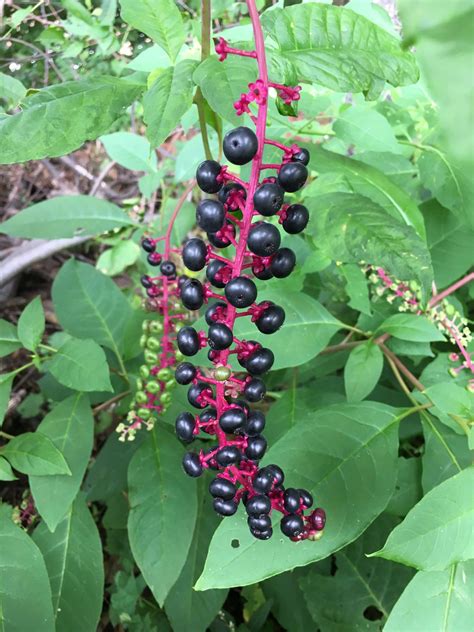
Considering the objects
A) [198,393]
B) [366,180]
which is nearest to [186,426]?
[198,393]

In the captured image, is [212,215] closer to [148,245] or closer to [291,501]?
[291,501]

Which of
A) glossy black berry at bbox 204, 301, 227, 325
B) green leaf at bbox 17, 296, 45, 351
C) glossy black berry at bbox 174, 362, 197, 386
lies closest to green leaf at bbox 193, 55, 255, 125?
glossy black berry at bbox 204, 301, 227, 325

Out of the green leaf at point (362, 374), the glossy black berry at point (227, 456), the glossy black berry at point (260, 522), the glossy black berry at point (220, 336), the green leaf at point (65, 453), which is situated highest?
the glossy black berry at point (220, 336)

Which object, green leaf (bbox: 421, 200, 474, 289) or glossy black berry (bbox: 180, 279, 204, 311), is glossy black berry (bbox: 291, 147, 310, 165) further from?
green leaf (bbox: 421, 200, 474, 289)

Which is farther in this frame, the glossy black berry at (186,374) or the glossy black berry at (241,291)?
the glossy black berry at (186,374)

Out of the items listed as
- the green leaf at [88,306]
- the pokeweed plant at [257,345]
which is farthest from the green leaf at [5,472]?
the green leaf at [88,306]

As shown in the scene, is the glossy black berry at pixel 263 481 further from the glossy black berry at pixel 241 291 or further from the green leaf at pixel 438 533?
the glossy black berry at pixel 241 291

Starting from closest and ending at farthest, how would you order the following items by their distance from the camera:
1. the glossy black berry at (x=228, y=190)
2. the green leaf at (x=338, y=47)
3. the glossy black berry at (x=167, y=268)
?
1. the glossy black berry at (x=228, y=190)
2. the green leaf at (x=338, y=47)
3. the glossy black berry at (x=167, y=268)
